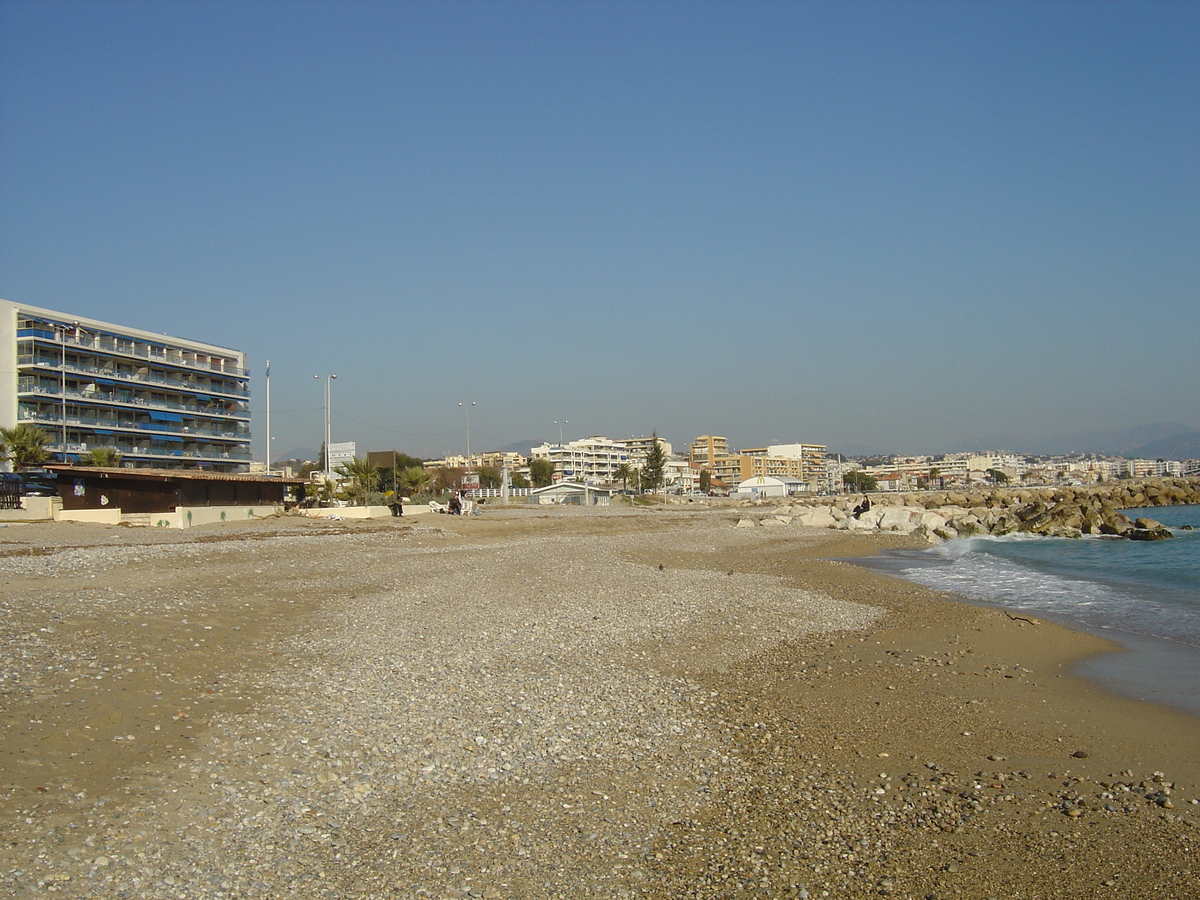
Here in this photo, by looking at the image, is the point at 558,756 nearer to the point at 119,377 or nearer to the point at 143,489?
the point at 143,489

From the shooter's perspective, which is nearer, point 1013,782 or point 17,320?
point 1013,782

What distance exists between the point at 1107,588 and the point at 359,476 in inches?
1573

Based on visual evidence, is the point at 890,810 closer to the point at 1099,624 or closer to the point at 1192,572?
the point at 1099,624

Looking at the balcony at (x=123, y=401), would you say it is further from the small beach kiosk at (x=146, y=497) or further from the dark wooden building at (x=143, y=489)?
the small beach kiosk at (x=146, y=497)

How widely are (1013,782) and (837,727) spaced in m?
1.89

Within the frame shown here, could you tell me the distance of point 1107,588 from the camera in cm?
2197

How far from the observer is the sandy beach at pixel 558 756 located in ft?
17.4

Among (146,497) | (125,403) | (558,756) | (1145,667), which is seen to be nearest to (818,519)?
(146,497)

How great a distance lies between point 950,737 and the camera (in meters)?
8.24

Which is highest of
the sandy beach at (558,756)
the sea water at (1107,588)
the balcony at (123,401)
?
the balcony at (123,401)

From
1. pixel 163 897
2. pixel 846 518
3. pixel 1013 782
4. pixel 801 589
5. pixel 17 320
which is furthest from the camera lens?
pixel 17 320

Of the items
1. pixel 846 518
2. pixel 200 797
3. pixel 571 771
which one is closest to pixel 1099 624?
pixel 571 771

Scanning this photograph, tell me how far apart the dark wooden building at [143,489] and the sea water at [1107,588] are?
29984 millimetres

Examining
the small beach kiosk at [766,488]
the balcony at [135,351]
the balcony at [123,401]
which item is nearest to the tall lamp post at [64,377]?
the balcony at [135,351]
